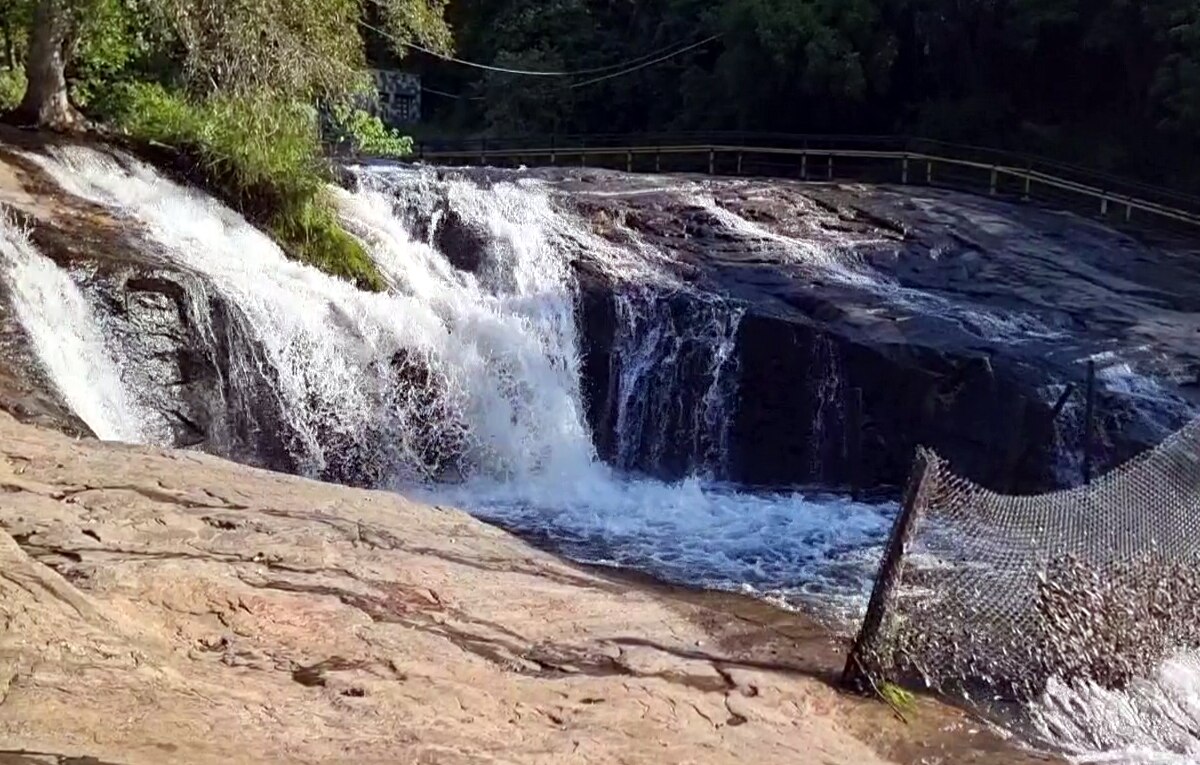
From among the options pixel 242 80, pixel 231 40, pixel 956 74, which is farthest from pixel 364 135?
pixel 956 74

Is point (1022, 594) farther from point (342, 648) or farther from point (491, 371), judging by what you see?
point (491, 371)

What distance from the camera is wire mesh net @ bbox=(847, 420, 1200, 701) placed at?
6.63 meters

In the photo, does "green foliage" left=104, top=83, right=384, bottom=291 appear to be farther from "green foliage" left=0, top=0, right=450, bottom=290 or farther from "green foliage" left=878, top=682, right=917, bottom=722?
"green foliage" left=878, top=682, right=917, bottom=722

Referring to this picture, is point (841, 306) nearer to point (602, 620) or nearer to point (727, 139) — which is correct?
point (602, 620)

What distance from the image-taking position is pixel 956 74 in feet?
94.5

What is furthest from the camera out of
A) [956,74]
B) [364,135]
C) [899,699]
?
[956,74]

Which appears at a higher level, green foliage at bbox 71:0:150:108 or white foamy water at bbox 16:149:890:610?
green foliage at bbox 71:0:150:108

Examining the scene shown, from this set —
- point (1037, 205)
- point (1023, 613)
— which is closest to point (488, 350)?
point (1023, 613)

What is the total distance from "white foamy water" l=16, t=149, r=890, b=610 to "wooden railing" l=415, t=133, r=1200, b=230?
1008cm

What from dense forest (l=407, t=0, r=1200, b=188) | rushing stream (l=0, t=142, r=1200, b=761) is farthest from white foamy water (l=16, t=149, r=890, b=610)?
dense forest (l=407, t=0, r=1200, b=188)

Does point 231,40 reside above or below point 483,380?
above

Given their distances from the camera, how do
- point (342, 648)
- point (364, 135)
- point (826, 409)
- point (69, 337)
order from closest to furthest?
point (342, 648)
point (69, 337)
point (826, 409)
point (364, 135)

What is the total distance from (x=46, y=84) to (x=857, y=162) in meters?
17.0

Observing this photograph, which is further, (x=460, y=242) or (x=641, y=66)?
(x=641, y=66)
